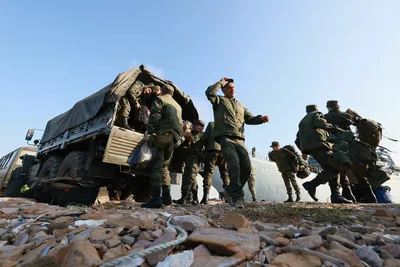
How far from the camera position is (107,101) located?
5.17 metres

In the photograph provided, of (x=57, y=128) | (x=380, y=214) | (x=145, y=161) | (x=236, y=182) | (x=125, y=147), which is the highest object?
(x=57, y=128)

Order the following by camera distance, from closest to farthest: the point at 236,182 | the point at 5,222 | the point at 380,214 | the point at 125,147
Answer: the point at 5,222 < the point at 380,214 < the point at 236,182 < the point at 125,147

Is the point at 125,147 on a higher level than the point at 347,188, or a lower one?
higher

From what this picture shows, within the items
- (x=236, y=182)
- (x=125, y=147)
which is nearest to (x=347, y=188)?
(x=236, y=182)

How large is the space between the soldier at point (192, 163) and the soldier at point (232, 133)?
1.42 metres

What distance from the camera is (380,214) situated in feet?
7.33

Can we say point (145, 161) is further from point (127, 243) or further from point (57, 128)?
point (57, 128)

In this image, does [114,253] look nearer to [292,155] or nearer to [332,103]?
[332,103]

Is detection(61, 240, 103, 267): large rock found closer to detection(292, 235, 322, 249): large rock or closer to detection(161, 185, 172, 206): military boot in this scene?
detection(292, 235, 322, 249): large rock

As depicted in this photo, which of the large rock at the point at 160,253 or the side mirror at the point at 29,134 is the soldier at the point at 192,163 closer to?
the large rock at the point at 160,253

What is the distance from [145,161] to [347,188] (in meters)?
3.96

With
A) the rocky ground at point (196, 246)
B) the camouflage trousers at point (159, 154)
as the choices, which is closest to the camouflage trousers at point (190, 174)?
the camouflage trousers at point (159, 154)

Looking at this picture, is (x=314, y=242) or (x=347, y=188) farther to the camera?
(x=347, y=188)

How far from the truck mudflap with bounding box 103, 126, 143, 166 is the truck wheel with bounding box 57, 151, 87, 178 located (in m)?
0.81
